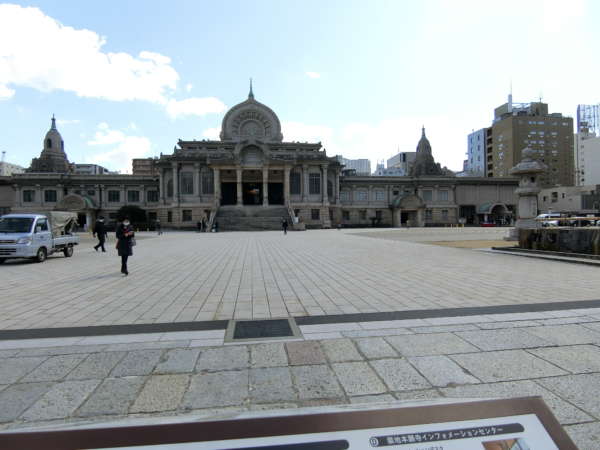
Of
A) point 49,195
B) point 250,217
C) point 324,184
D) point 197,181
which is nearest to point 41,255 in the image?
point 250,217

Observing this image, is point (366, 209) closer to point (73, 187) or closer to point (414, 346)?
point (73, 187)

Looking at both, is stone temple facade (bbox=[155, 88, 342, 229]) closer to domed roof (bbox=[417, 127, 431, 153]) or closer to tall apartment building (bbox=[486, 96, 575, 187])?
domed roof (bbox=[417, 127, 431, 153])

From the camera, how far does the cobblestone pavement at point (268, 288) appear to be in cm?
677

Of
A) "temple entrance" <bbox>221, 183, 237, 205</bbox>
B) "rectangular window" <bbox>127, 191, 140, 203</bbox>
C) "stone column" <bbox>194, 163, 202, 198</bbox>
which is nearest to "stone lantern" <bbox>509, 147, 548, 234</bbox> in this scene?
"stone column" <bbox>194, 163, 202, 198</bbox>

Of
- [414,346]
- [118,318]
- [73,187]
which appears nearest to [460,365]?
[414,346]

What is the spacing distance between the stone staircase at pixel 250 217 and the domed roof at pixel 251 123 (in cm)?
1748

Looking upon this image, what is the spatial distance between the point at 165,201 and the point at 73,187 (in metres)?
17.2

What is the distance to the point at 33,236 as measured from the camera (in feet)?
52.1

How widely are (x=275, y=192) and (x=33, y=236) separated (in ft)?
158

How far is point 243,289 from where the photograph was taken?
8883 millimetres

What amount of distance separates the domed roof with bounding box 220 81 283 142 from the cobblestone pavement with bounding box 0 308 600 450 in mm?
63462

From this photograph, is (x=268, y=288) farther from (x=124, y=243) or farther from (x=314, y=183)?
(x=314, y=183)

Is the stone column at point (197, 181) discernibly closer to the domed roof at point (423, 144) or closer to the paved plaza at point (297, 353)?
the domed roof at point (423, 144)

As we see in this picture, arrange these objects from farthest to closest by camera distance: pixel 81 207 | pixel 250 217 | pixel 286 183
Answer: pixel 81 207
pixel 286 183
pixel 250 217
